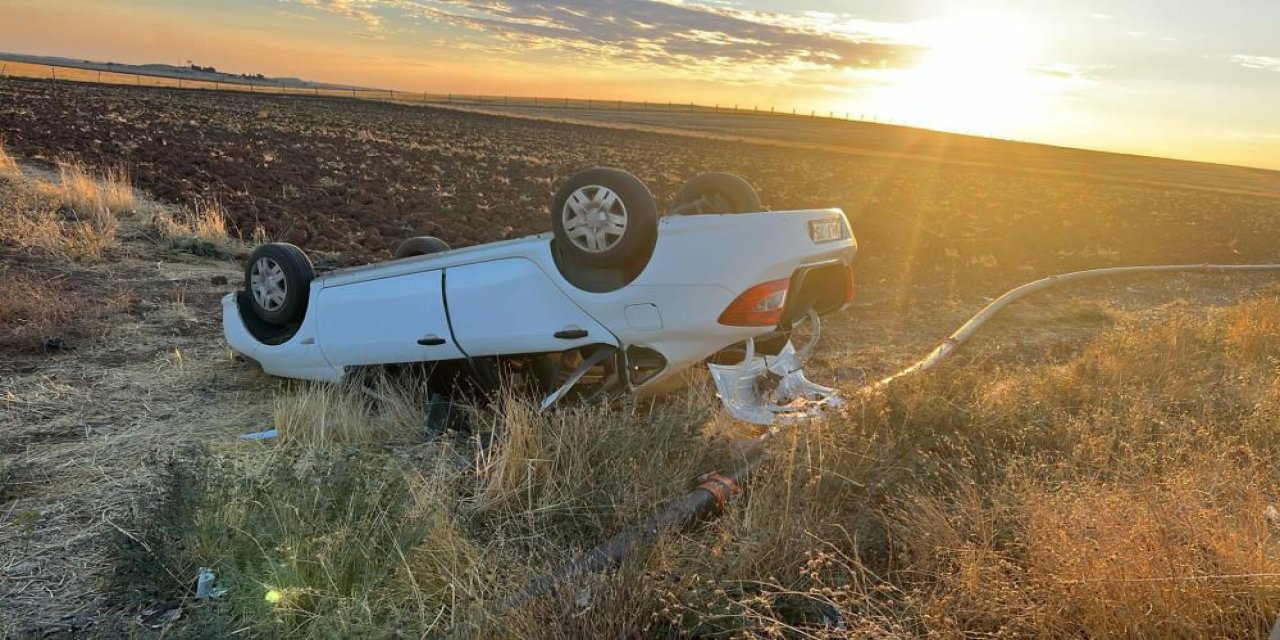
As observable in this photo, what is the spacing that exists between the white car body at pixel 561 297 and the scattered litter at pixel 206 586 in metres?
1.76

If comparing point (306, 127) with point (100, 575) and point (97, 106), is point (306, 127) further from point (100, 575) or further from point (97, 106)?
point (100, 575)

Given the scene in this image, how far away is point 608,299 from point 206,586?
217cm

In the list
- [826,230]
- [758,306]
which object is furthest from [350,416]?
[826,230]

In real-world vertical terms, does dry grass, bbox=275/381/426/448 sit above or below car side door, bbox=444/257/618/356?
below

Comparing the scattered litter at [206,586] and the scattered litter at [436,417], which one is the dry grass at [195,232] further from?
the scattered litter at [206,586]

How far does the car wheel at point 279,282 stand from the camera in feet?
16.8

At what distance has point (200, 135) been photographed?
97.1 feet

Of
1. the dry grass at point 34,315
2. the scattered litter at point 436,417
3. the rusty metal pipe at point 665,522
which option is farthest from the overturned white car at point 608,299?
the dry grass at point 34,315

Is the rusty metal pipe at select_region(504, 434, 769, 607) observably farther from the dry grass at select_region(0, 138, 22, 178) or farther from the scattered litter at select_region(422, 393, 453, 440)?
the dry grass at select_region(0, 138, 22, 178)

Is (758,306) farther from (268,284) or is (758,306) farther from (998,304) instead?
(998,304)

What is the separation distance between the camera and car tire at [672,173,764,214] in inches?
191

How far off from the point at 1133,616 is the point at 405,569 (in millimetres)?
2600

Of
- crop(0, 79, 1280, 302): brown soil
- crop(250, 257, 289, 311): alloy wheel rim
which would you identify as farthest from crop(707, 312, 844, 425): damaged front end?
crop(0, 79, 1280, 302): brown soil

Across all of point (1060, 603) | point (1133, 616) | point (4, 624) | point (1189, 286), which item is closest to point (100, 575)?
point (4, 624)
